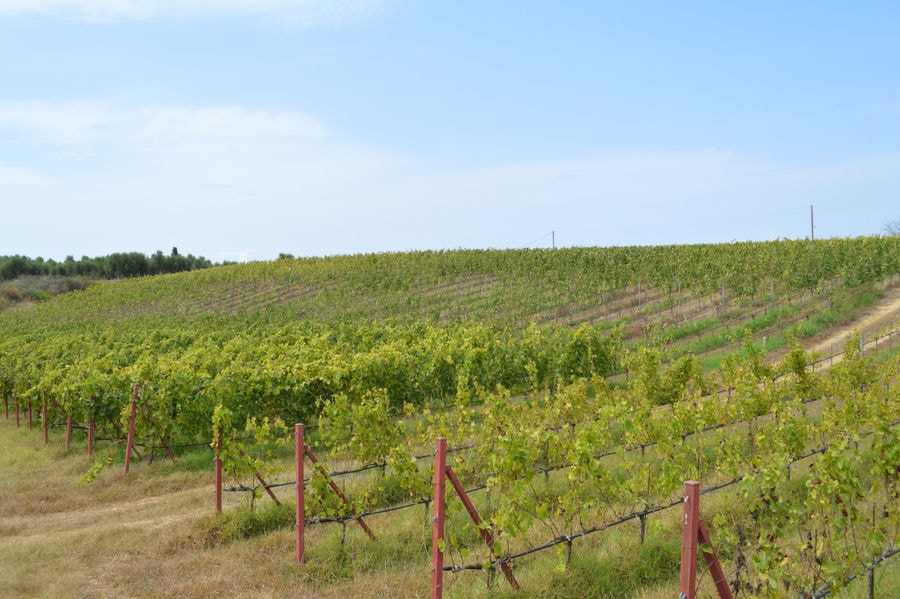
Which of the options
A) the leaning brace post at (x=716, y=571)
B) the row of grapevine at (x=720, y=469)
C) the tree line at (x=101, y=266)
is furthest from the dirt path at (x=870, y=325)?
the tree line at (x=101, y=266)

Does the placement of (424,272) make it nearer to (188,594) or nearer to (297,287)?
(297,287)

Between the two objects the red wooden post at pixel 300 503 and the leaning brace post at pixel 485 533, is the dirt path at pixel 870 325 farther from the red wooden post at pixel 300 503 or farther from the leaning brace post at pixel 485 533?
the red wooden post at pixel 300 503

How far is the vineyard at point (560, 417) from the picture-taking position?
19.7 feet

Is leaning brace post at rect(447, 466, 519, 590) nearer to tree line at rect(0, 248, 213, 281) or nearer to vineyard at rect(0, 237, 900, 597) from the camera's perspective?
vineyard at rect(0, 237, 900, 597)

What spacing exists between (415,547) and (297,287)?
40.4 meters

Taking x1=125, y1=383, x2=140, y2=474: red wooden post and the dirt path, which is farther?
the dirt path

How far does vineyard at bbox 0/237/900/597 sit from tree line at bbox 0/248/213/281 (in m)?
46.1

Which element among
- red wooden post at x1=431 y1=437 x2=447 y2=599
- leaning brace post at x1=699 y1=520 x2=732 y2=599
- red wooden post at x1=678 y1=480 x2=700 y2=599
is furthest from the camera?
red wooden post at x1=431 y1=437 x2=447 y2=599

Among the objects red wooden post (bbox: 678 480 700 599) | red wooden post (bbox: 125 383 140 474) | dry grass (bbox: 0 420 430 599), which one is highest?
red wooden post (bbox: 678 480 700 599)

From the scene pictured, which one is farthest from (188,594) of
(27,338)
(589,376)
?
(27,338)

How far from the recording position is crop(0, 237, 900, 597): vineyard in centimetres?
600

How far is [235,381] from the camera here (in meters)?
13.2

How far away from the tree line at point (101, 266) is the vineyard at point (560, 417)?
46.1 m

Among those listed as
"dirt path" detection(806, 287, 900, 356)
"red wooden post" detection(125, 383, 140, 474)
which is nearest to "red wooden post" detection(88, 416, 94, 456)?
"red wooden post" detection(125, 383, 140, 474)
